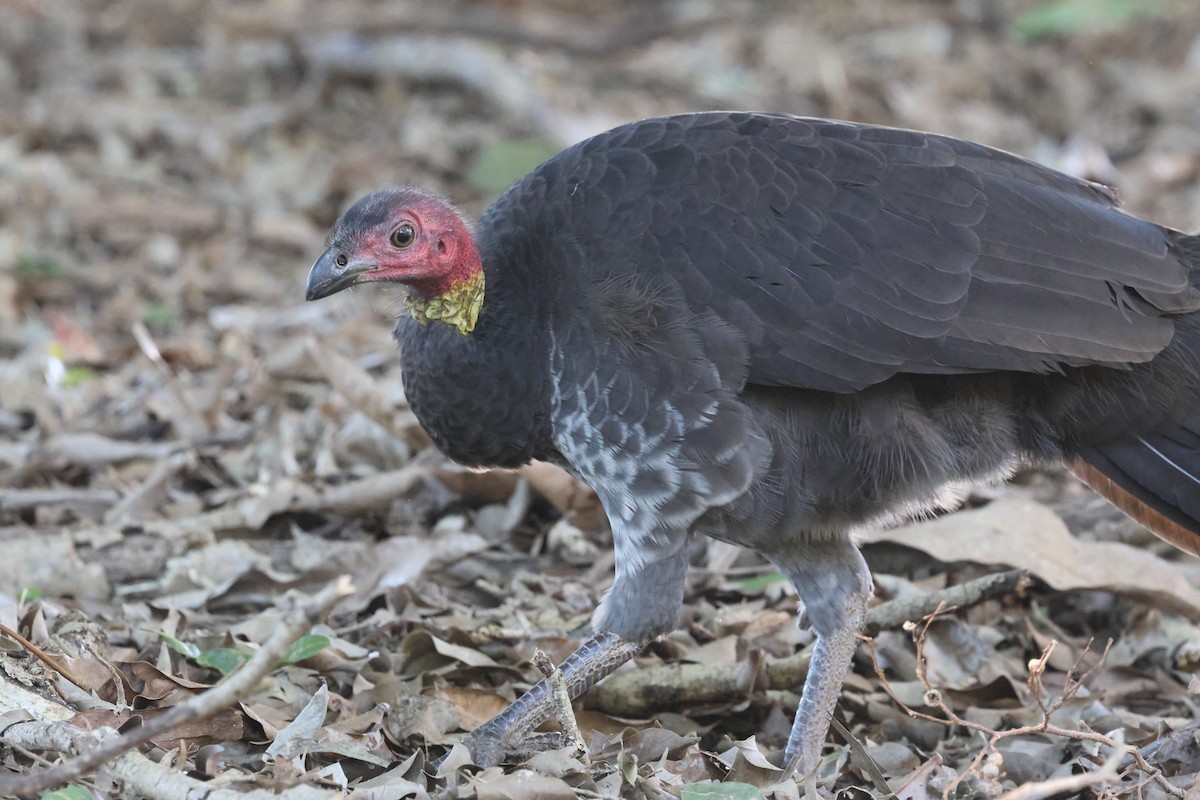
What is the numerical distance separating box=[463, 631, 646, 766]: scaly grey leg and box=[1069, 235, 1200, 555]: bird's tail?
4.61 feet

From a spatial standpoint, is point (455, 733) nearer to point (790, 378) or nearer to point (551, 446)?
point (551, 446)

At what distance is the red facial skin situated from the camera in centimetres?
396

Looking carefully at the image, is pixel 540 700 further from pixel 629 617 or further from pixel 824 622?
pixel 824 622

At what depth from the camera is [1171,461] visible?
3.87 m

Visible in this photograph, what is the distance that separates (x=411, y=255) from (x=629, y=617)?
119cm

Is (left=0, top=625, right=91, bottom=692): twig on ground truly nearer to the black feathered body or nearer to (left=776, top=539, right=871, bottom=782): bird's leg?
the black feathered body

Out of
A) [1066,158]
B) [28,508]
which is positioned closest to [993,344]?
[28,508]

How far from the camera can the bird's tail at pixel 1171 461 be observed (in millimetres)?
3846

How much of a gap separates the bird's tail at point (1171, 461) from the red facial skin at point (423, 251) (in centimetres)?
185

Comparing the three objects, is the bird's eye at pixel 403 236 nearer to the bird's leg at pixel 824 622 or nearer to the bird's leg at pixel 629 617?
the bird's leg at pixel 629 617

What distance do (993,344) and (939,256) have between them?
279 millimetres

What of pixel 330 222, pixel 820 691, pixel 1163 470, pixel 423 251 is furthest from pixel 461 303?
pixel 330 222

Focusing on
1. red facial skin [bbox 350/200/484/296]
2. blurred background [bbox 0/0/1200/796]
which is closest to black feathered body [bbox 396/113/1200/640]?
red facial skin [bbox 350/200/484/296]

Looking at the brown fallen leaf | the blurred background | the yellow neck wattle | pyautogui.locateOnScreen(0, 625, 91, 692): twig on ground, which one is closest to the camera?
pyautogui.locateOnScreen(0, 625, 91, 692): twig on ground
